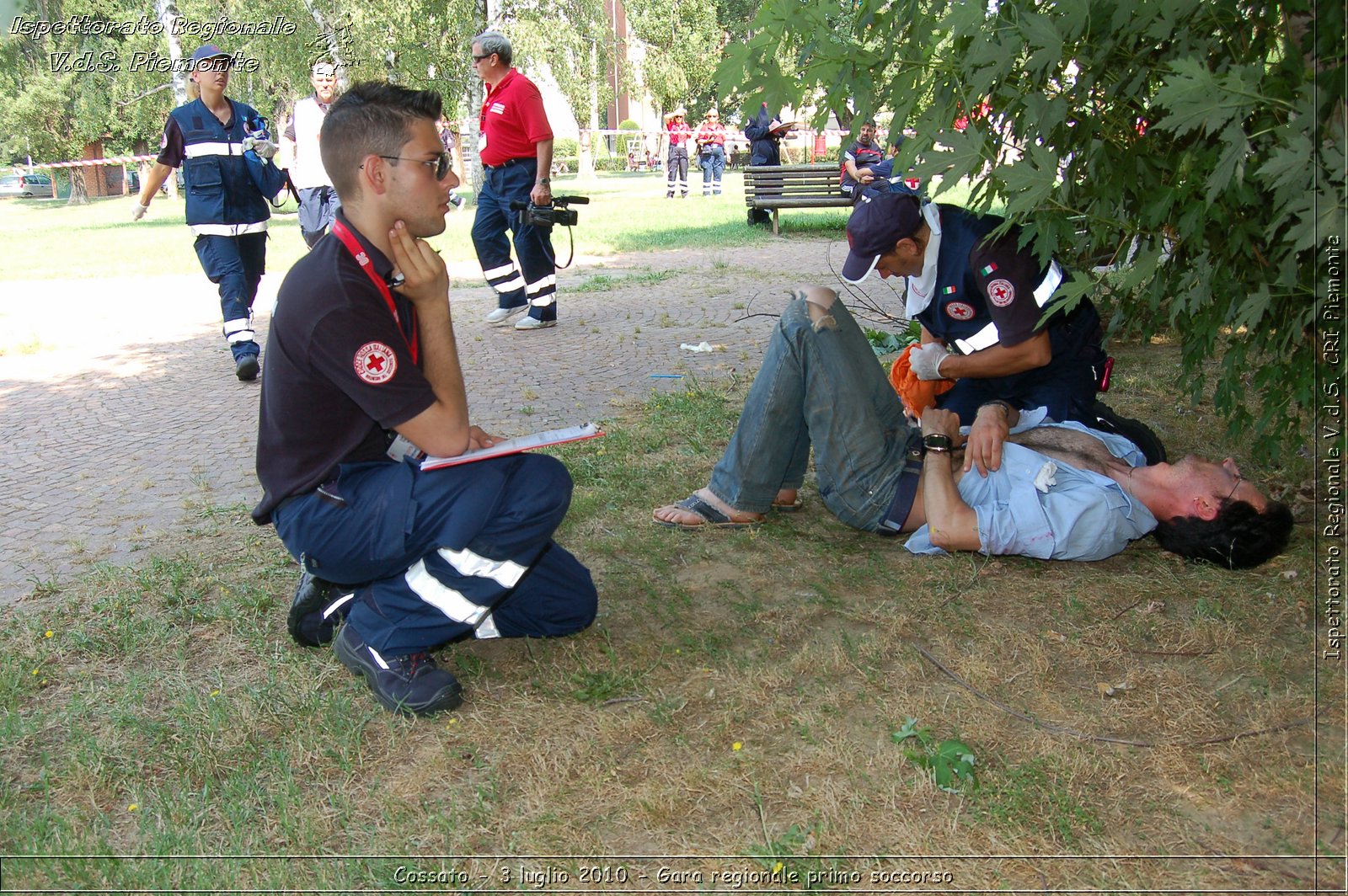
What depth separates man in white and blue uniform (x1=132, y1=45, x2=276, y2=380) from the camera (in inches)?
268

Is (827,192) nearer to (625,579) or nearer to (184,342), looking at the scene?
(184,342)

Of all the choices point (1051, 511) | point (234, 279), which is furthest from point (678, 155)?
point (1051, 511)

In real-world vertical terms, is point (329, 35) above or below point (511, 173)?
above

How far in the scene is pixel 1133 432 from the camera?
157 inches

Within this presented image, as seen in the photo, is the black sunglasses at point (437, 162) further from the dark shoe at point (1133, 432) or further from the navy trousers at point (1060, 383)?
the dark shoe at point (1133, 432)

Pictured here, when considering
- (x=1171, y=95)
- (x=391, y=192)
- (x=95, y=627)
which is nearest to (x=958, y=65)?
(x=1171, y=95)

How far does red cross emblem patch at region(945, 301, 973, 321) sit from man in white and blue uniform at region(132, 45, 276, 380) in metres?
4.70

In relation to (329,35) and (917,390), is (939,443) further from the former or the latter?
(329,35)

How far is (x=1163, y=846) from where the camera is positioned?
2.25m

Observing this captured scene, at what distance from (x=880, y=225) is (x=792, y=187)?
1125 centimetres

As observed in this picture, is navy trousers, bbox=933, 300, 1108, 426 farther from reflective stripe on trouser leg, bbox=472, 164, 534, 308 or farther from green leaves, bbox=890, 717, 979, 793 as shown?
reflective stripe on trouser leg, bbox=472, 164, 534, 308

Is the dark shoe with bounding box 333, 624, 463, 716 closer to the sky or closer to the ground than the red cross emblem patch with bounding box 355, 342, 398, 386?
closer to the ground

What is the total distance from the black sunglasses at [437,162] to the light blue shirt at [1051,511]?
1.99 meters

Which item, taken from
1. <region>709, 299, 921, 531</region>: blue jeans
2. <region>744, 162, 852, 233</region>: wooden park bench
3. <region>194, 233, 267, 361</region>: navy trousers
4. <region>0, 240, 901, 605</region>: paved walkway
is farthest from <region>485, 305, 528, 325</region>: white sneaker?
<region>744, 162, 852, 233</region>: wooden park bench
